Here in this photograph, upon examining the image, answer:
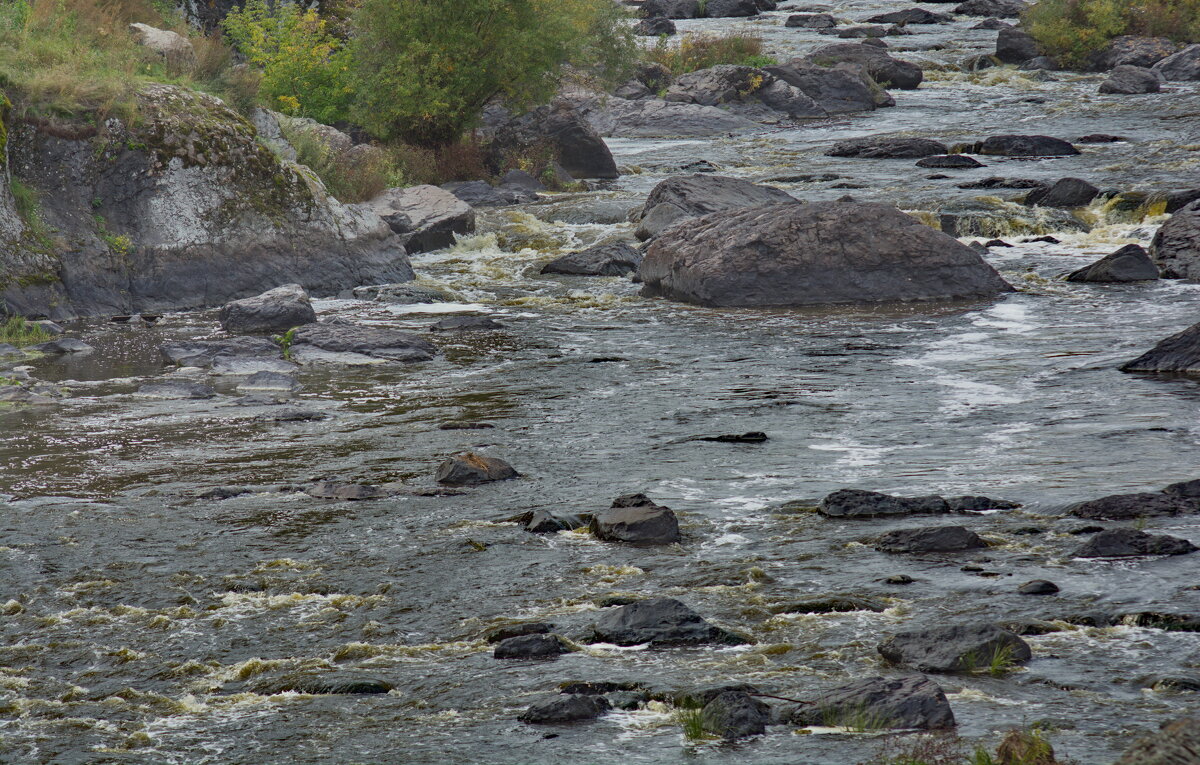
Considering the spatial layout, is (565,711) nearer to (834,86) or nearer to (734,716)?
(734,716)

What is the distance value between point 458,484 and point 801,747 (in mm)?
4907

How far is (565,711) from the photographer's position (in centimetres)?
534

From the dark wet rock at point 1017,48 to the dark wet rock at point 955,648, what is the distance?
140 feet

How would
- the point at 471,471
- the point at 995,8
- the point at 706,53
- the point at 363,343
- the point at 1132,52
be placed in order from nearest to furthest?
the point at 471,471 → the point at 363,343 → the point at 1132,52 → the point at 706,53 → the point at 995,8

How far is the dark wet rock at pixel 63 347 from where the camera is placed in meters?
15.0

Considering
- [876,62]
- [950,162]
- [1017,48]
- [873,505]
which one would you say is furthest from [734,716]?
[1017,48]

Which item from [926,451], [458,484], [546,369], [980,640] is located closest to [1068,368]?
[926,451]

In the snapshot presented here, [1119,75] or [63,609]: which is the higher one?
[1119,75]

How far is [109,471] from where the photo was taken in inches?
390

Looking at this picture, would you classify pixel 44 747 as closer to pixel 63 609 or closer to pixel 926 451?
pixel 63 609

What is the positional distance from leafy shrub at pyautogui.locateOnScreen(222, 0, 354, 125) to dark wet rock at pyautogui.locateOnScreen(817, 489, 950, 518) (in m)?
22.1

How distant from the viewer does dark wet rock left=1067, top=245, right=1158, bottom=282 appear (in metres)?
18.3

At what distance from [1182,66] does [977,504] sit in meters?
37.0

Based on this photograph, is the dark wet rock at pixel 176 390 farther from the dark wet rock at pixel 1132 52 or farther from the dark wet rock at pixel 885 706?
the dark wet rock at pixel 1132 52
